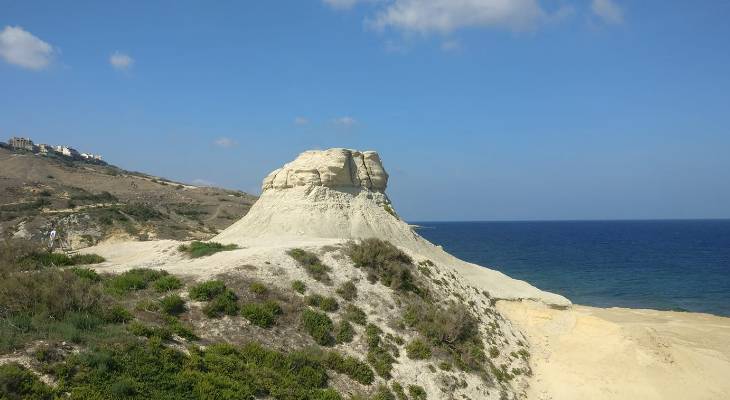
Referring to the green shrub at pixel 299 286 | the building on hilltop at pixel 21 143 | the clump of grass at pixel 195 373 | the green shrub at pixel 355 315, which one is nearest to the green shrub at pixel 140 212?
the green shrub at pixel 299 286

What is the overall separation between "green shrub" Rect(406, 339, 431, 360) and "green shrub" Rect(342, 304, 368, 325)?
2.08 meters

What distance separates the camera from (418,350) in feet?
63.6

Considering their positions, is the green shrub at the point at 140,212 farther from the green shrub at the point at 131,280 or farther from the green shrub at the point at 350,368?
the green shrub at the point at 350,368

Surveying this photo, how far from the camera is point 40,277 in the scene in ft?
47.2

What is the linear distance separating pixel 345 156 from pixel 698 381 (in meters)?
25.1

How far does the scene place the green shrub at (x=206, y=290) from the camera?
679 inches

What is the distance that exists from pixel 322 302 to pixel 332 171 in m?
17.0

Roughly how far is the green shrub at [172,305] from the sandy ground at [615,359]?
14.7 m

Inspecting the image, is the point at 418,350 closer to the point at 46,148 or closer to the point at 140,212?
→ the point at 140,212

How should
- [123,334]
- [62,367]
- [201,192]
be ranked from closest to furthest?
[62,367] → [123,334] → [201,192]

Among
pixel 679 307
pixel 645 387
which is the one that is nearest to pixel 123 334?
pixel 645 387

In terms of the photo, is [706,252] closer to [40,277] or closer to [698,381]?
[698,381]

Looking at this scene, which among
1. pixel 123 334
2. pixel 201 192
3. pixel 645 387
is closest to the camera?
pixel 123 334

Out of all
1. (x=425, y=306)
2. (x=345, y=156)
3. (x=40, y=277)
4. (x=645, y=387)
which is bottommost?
(x=645, y=387)
